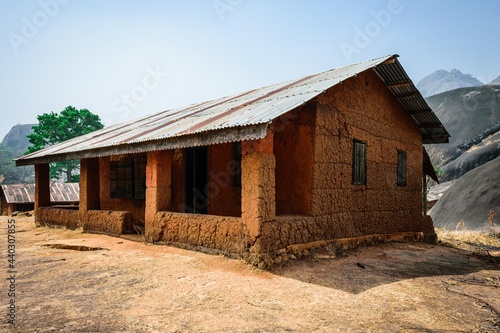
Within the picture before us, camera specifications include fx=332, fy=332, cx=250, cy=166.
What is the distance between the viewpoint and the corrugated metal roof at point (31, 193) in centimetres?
2103

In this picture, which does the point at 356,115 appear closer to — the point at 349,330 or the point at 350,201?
the point at 350,201

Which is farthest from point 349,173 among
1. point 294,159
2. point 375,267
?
point 375,267

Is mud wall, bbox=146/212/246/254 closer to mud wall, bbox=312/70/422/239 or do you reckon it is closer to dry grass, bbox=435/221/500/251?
mud wall, bbox=312/70/422/239

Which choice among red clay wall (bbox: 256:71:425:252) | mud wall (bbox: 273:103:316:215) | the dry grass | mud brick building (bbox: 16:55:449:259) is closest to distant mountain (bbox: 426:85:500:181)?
the dry grass

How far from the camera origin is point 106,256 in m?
6.39

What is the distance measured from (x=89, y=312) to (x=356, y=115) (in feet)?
22.0

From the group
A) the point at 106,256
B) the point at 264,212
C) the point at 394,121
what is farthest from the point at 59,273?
the point at 394,121

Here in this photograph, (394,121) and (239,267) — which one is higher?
(394,121)

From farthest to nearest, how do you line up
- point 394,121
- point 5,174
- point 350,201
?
point 5,174 < point 394,121 < point 350,201

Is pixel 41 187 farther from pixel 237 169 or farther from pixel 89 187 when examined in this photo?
pixel 237 169

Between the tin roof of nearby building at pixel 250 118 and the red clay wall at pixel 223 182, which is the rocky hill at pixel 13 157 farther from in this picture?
the red clay wall at pixel 223 182

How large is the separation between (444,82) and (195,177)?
462ft

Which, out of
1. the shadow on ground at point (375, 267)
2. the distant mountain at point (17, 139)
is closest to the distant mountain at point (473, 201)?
the shadow on ground at point (375, 267)

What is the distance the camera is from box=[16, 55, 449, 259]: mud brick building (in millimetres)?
5676
